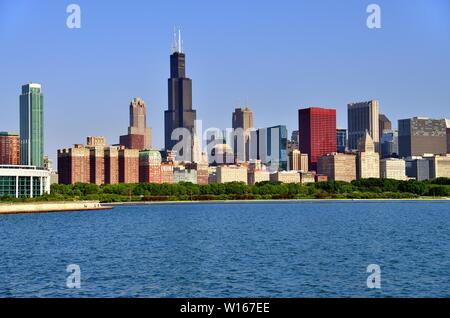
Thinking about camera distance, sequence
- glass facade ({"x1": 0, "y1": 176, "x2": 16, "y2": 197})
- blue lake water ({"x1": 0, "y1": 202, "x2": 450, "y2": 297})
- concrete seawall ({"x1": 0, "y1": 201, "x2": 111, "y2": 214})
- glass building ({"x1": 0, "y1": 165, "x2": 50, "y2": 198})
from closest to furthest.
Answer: blue lake water ({"x1": 0, "y1": 202, "x2": 450, "y2": 297})
concrete seawall ({"x1": 0, "y1": 201, "x2": 111, "y2": 214})
glass facade ({"x1": 0, "y1": 176, "x2": 16, "y2": 197})
glass building ({"x1": 0, "y1": 165, "x2": 50, "y2": 198})

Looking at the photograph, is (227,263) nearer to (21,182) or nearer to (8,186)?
(8,186)

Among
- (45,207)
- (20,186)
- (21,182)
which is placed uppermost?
(21,182)

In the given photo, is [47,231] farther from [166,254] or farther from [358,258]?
[358,258]

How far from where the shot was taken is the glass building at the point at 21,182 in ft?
454

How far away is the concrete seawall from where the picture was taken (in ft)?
402

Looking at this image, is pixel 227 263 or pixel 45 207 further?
pixel 45 207

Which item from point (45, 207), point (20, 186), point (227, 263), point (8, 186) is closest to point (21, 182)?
point (20, 186)

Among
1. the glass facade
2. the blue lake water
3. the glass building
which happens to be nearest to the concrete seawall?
the glass building

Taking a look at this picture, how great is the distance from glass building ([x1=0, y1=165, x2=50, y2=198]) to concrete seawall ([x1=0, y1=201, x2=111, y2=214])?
397 inches

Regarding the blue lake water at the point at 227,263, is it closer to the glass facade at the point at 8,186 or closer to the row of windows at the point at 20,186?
the glass facade at the point at 8,186

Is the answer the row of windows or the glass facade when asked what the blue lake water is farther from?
the row of windows

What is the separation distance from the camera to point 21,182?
14200 cm

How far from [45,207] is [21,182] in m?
12.7
